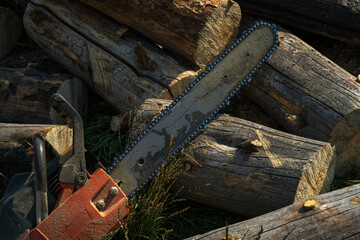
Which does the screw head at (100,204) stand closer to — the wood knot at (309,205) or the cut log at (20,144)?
the cut log at (20,144)

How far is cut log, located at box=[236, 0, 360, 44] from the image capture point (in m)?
3.95

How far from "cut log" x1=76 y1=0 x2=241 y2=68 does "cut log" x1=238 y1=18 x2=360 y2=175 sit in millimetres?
453

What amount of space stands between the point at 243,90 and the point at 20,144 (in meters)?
1.93

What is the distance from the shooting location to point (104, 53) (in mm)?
3873

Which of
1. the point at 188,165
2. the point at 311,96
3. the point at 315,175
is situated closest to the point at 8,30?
the point at 188,165

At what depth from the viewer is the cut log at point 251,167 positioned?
9.16 ft

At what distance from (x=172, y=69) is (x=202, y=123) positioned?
802 mm

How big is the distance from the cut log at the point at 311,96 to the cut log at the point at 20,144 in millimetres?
1707

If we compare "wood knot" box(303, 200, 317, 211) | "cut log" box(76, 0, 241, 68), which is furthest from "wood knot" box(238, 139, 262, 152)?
"cut log" box(76, 0, 241, 68)

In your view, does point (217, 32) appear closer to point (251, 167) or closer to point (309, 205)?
point (251, 167)

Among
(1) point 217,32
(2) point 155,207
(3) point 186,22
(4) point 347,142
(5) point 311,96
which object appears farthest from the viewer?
(1) point 217,32

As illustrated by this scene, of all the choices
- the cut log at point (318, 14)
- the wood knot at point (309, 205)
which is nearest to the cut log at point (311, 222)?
the wood knot at point (309, 205)

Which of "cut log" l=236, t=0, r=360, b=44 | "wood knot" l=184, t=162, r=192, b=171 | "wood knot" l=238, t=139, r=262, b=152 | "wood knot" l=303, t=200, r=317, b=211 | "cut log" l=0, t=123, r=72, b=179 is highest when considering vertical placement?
"cut log" l=236, t=0, r=360, b=44

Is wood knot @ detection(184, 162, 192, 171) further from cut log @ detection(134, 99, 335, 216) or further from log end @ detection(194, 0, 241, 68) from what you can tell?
log end @ detection(194, 0, 241, 68)
